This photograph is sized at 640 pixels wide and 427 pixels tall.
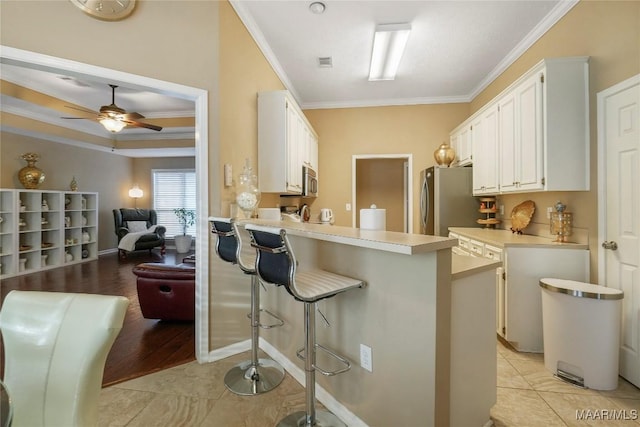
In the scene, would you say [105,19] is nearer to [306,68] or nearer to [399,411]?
[306,68]

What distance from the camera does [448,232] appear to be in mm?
3975

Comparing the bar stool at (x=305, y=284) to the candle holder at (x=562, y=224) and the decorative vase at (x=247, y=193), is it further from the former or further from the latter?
the candle holder at (x=562, y=224)

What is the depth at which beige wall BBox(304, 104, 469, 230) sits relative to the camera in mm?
4969

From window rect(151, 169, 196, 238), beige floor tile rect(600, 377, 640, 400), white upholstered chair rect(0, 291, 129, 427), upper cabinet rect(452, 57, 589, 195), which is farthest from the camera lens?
window rect(151, 169, 196, 238)

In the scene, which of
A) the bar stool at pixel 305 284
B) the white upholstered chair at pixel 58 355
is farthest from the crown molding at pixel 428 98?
the white upholstered chair at pixel 58 355

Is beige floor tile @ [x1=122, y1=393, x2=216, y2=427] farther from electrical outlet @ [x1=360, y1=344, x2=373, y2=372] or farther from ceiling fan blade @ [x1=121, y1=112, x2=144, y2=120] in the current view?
ceiling fan blade @ [x1=121, y1=112, x2=144, y2=120]

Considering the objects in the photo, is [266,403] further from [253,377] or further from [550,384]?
[550,384]

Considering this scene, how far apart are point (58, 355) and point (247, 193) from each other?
67.8 inches

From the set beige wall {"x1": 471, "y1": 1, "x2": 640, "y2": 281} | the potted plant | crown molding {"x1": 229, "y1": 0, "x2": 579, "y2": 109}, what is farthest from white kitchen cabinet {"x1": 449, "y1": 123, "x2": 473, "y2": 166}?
the potted plant

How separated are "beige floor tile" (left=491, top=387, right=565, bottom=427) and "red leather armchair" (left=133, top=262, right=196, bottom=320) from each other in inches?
105

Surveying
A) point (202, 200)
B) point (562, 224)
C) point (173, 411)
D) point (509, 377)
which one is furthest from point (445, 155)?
point (173, 411)

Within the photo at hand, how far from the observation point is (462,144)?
14.2ft

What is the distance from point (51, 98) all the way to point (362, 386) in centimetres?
590

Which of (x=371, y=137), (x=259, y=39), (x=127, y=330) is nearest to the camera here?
(x=127, y=330)
